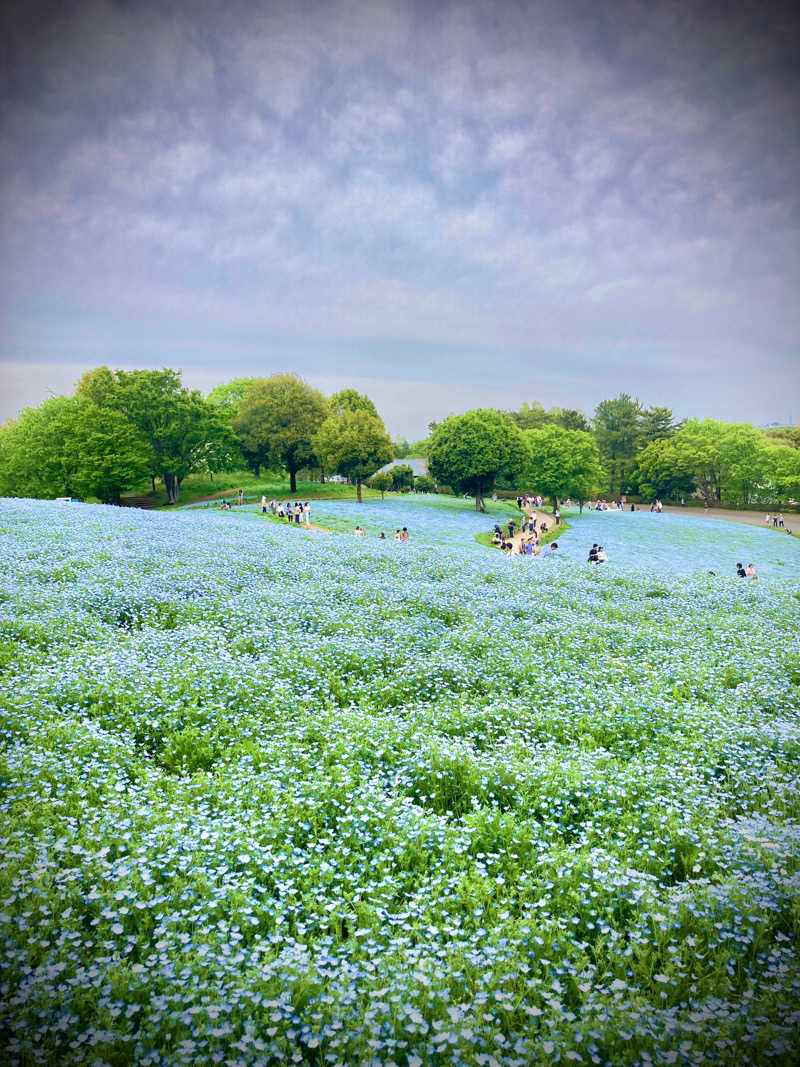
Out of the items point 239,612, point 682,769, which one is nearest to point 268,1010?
point 682,769

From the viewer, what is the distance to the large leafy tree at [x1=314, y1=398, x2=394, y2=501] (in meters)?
51.3

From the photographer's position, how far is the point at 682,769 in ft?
22.4

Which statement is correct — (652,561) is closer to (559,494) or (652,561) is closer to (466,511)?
(466,511)

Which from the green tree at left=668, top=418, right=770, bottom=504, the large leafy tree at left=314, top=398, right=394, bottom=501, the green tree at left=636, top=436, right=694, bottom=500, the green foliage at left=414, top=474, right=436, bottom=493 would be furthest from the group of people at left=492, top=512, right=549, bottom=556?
the green tree at left=636, top=436, right=694, bottom=500

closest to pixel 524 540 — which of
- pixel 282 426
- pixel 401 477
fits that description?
pixel 282 426

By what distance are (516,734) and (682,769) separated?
201 centimetres

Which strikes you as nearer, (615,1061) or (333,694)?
(615,1061)

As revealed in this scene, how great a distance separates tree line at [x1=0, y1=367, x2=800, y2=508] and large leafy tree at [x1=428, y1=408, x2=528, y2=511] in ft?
0.39

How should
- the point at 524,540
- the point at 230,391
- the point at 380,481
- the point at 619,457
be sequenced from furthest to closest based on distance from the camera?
the point at 619,457 → the point at 230,391 → the point at 380,481 → the point at 524,540

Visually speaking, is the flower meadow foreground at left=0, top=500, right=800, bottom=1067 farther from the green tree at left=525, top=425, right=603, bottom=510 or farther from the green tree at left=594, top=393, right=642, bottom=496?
the green tree at left=594, top=393, right=642, bottom=496

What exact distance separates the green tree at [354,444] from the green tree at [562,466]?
18.5 m

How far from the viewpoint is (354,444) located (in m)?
51.1

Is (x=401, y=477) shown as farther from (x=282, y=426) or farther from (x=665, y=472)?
(x=665, y=472)

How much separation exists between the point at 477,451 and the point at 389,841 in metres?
54.7
